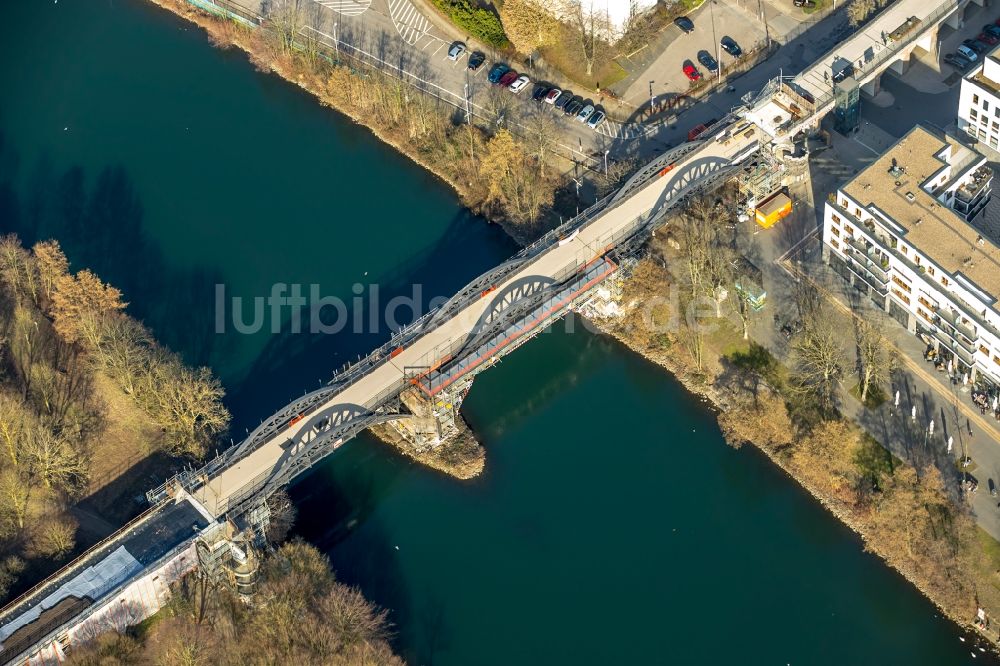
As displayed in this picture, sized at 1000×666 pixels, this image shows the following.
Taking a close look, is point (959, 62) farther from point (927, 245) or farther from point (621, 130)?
point (621, 130)

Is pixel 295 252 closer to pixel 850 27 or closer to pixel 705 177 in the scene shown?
pixel 705 177

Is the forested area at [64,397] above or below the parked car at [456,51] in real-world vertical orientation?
below

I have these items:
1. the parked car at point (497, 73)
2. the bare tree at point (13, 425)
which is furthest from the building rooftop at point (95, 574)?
the parked car at point (497, 73)

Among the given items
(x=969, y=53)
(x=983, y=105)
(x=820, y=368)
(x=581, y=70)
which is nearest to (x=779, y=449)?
(x=820, y=368)

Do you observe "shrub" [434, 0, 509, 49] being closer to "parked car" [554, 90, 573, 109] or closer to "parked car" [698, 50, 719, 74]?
"parked car" [554, 90, 573, 109]

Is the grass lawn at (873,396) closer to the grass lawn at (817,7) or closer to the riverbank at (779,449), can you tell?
the riverbank at (779,449)
